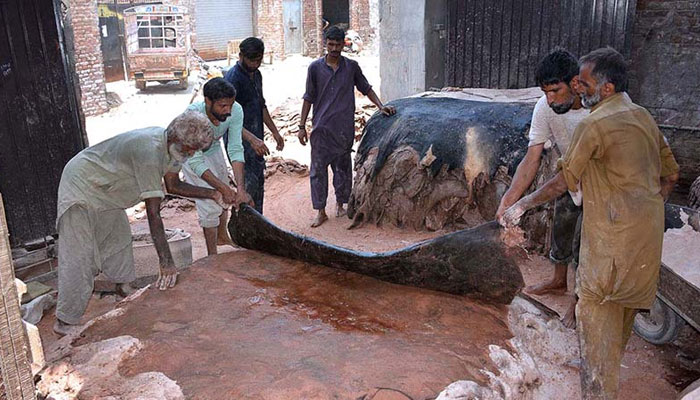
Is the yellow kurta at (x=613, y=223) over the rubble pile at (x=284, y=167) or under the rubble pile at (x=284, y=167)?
over

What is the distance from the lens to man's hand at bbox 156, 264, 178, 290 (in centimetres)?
349

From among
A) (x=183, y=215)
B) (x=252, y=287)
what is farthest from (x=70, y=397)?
(x=183, y=215)

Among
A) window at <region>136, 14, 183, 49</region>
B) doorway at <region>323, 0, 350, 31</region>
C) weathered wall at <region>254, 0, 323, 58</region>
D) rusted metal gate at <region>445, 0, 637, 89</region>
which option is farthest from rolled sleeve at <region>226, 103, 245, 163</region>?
doorway at <region>323, 0, 350, 31</region>

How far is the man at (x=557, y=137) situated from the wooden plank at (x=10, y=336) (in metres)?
2.39

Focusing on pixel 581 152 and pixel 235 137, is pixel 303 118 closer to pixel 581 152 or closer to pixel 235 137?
pixel 235 137

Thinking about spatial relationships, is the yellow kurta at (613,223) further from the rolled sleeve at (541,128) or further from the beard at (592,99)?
the rolled sleeve at (541,128)

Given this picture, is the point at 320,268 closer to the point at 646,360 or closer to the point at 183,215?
the point at 646,360

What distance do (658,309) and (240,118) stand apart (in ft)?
11.0

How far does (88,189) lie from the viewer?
150 inches

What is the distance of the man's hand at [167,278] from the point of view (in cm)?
349

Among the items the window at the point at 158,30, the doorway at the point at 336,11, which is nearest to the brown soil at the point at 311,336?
the window at the point at 158,30

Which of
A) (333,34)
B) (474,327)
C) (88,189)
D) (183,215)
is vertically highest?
(333,34)

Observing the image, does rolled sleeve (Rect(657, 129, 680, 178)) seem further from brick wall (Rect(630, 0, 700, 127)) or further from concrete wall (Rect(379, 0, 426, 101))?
concrete wall (Rect(379, 0, 426, 101))

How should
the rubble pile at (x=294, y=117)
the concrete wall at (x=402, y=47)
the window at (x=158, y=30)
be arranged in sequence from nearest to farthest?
the concrete wall at (x=402, y=47), the rubble pile at (x=294, y=117), the window at (x=158, y=30)
